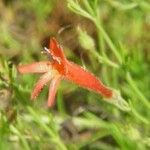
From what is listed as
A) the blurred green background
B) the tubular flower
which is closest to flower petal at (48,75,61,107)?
the tubular flower

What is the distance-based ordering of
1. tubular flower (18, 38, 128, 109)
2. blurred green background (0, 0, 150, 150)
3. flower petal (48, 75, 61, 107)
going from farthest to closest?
blurred green background (0, 0, 150, 150) → tubular flower (18, 38, 128, 109) → flower petal (48, 75, 61, 107)

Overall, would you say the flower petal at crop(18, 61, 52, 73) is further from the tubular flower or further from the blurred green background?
the blurred green background

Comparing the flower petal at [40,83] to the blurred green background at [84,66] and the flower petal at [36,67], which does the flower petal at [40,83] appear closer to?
the flower petal at [36,67]

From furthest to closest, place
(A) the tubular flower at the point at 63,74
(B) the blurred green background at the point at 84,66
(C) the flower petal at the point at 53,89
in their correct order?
(B) the blurred green background at the point at 84,66, (A) the tubular flower at the point at 63,74, (C) the flower petal at the point at 53,89

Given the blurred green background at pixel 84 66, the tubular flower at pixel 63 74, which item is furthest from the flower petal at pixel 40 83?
the blurred green background at pixel 84 66

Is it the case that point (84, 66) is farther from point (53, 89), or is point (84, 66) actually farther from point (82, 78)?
point (53, 89)

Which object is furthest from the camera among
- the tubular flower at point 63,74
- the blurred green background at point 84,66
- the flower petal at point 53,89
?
the blurred green background at point 84,66

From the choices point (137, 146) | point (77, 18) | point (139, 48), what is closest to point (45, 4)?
point (77, 18)

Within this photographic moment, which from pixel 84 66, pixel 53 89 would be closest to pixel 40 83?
pixel 53 89

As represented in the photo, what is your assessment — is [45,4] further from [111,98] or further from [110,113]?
[111,98]
